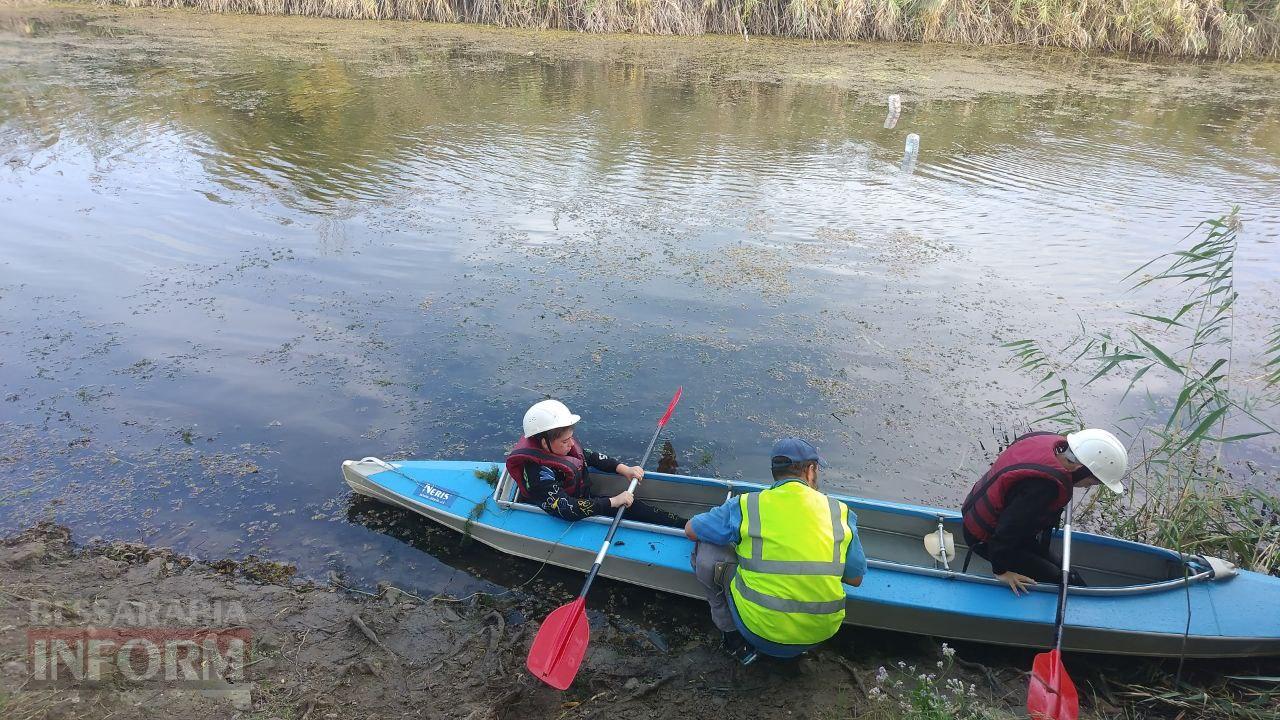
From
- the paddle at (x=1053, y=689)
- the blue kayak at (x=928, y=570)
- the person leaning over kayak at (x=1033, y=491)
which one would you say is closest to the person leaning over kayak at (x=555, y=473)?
the blue kayak at (x=928, y=570)

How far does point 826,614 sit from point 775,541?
410 mm

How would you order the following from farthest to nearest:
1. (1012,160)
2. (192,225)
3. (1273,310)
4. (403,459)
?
(1012,160) < (192,225) < (1273,310) < (403,459)

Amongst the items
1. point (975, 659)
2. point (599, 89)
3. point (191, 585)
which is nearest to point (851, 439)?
point (975, 659)

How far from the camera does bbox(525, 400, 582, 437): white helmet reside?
3.92m

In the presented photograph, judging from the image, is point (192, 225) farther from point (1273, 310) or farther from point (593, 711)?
point (1273, 310)

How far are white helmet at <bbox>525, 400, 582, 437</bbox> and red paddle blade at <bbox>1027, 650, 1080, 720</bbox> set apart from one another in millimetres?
2478

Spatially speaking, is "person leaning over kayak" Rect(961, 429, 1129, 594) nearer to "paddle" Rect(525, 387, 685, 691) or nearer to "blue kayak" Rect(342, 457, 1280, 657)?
"blue kayak" Rect(342, 457, 1280, 657)

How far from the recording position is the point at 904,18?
1802cm

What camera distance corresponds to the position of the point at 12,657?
2.95 meters

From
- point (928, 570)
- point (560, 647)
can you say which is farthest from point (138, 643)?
point (928, 570)

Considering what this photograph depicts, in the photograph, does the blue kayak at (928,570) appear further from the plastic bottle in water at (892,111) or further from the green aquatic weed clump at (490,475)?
the plastic bottle in water at (892,111)

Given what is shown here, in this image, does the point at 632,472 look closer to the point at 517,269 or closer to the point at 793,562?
the point at 793,562

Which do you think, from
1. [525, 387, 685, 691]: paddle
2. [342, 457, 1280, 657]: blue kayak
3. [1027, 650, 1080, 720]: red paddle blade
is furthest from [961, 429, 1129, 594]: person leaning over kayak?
[525, 387, 685, 691]: paddle

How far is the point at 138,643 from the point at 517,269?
4842 millimetres
